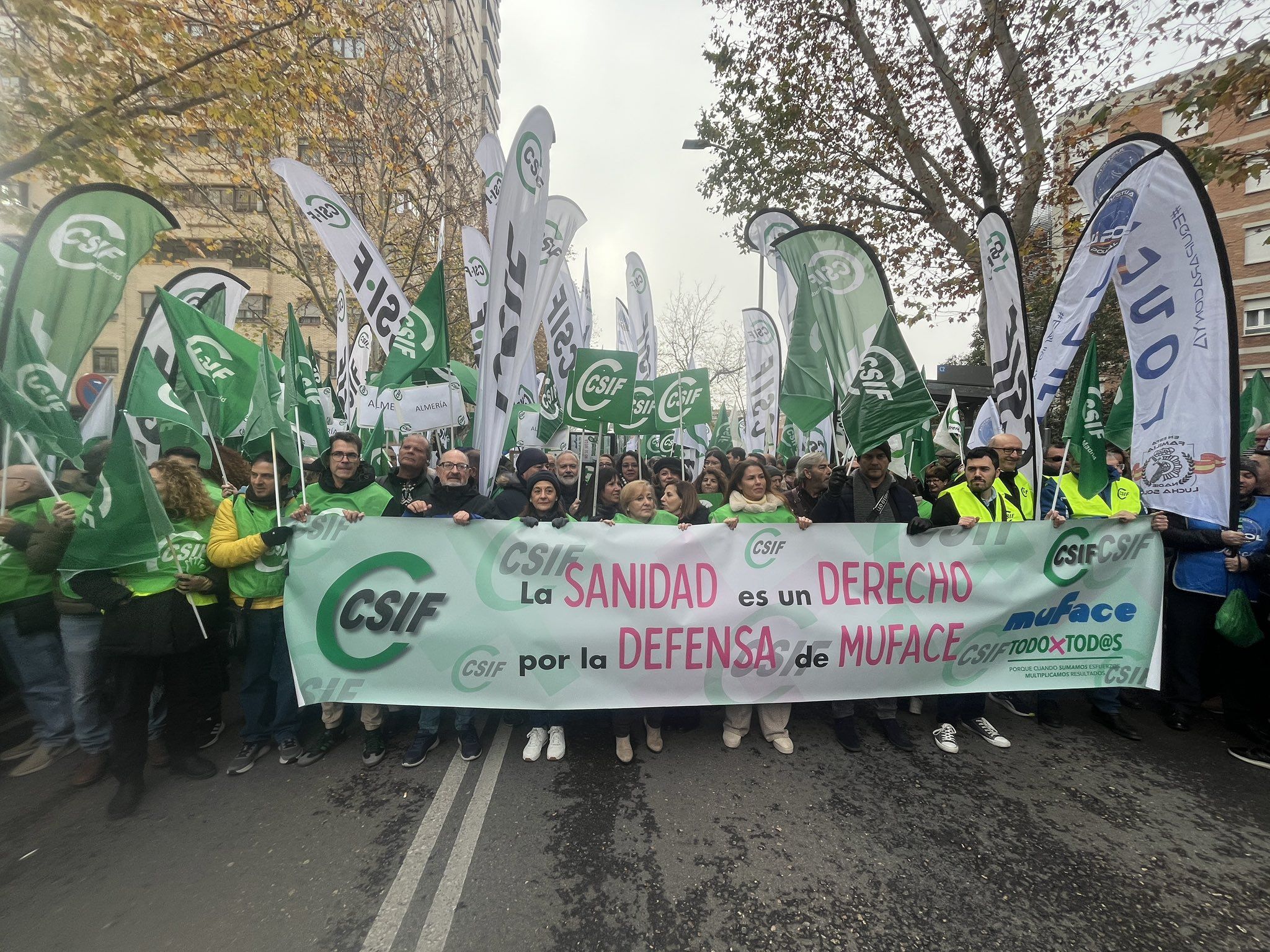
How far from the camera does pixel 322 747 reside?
3578mm

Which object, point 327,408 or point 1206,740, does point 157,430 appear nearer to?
point 327,408

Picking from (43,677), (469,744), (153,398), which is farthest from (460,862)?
(153,398)

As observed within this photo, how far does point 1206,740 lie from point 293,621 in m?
6.07

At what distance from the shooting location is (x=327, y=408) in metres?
7.83

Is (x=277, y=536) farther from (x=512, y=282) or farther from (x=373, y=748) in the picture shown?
(x=512, y=282)

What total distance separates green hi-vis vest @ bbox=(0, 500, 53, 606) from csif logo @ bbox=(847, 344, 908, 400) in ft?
17.1

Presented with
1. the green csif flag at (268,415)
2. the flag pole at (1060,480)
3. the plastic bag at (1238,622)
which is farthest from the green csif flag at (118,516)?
the plastic bag at (1238,622)

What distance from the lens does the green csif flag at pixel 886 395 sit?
3.77 meters

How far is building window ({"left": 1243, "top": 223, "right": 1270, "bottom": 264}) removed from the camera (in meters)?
24.8

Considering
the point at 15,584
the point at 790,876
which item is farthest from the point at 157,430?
the point at 790,876

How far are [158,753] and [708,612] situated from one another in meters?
3.58

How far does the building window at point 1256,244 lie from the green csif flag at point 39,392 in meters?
38.6

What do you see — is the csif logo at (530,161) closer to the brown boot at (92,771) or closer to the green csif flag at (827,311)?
the green csif flag at (827,311)

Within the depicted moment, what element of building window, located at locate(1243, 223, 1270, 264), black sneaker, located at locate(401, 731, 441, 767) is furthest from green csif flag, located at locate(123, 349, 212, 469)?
building window, located at locate(1243, 223, 1270, 264)
